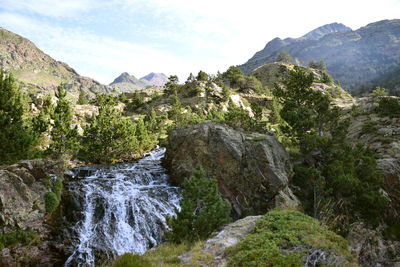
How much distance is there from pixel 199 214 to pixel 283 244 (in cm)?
534

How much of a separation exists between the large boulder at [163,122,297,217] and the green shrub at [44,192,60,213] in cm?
1107

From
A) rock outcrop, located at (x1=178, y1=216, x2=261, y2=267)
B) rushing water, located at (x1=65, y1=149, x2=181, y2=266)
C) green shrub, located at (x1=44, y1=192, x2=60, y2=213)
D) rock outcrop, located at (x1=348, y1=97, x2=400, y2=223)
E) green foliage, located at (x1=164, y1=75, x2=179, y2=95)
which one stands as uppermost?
green foliage, located at (x1=164, y1=75, x2=179, y2=95)

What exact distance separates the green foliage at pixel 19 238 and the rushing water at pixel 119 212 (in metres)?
2.31

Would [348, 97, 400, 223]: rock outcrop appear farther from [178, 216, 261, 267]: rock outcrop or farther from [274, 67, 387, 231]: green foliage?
[178, 216, 261, 267]: rock outcrop

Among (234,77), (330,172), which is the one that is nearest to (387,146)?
(330,172)

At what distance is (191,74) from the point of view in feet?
308

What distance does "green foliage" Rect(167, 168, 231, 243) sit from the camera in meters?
11.6

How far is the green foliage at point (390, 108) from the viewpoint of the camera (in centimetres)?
4133

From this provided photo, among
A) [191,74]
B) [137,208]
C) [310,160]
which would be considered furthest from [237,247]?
[191,74]

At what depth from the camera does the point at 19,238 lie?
12.3 metres

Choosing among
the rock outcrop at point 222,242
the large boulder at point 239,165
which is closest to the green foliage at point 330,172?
the large boulder at point 239,165

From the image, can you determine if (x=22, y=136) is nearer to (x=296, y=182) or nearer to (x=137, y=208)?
(x=137, y=208)

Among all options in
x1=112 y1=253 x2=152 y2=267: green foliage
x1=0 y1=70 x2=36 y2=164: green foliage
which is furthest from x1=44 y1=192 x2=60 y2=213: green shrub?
x1=112 y1=253 x2=152 y2=267: green foliage

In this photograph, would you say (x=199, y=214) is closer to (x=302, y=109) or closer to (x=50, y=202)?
(x=50, y=202)
